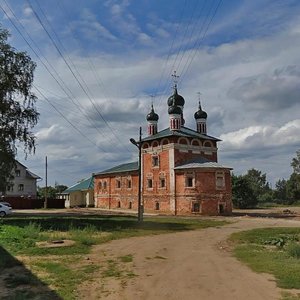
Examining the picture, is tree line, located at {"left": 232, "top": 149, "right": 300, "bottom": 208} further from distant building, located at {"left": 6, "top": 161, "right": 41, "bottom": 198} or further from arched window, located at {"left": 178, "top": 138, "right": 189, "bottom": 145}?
distant building, located at {"left": 6, "top": 161, "right": 41, "bottom": 198}

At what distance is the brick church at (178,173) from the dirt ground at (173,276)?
2889cm

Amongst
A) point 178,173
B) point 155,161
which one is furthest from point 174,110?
point 178,173

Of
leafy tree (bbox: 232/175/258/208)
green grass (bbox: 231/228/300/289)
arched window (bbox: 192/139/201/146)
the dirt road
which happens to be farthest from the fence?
the dirt road

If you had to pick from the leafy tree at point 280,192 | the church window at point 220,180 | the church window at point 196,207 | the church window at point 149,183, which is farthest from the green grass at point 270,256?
the leafy tree at point 280,192

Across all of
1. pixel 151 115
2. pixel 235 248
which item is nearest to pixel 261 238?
pixel 235 248

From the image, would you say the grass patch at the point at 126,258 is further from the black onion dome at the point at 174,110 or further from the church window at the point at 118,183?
the church window at the point at 118,183

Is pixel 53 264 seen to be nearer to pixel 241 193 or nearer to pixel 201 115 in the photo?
pixel 201 115

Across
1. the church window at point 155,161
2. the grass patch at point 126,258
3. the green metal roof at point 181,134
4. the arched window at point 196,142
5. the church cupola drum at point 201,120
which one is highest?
the church cupola drum at point 201,120

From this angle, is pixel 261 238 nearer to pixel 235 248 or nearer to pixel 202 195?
pixel 235 248

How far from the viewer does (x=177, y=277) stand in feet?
36.9

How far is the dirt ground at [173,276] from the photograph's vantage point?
9.34 metres

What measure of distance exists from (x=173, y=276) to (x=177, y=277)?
177mm

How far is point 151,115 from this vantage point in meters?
57.2

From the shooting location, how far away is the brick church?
46.9m
